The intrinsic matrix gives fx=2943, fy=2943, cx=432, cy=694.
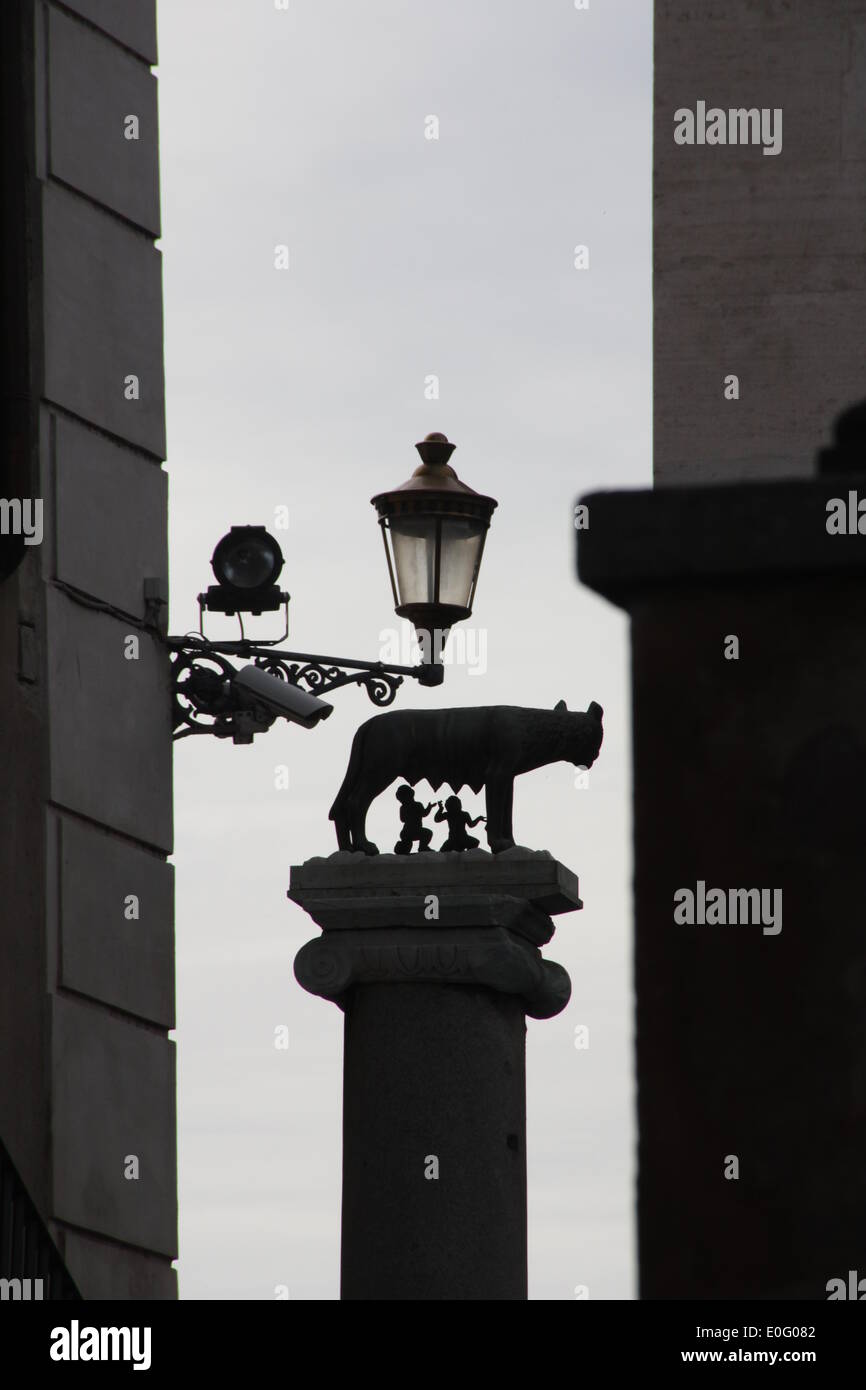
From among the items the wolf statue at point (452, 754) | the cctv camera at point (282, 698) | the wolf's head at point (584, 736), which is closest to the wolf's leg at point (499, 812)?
the wolf statue at point (452, 754)

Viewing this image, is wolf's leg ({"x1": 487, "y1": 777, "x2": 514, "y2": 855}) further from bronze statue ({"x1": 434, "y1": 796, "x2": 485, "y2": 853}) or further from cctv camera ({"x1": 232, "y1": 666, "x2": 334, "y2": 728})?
cctv camera ({"x1": 232, "y1": 666, "x2": 334, "y2": 728})

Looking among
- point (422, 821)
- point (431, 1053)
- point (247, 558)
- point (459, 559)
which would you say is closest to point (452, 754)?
point (422, 821)

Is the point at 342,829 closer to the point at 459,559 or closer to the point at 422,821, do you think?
the point at 422,821

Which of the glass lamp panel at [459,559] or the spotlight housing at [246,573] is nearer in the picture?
the glass lamp panel at [459,559]

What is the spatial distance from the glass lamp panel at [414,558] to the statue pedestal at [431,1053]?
36.0 inches

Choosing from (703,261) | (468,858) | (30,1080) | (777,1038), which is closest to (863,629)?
(777,1038)

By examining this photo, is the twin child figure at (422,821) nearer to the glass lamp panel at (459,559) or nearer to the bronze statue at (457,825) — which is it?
the bronze statue at (457,825)

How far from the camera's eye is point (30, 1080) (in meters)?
10.1

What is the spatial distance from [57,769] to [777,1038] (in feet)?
24.1

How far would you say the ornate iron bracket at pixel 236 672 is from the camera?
10180mm

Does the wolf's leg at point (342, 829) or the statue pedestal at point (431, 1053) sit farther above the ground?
the wolf's leg at point (342, 829)

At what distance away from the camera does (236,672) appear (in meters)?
10.5

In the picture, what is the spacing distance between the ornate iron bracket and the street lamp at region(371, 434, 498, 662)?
0.52 m

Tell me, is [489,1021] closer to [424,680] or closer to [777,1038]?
[424,680]
